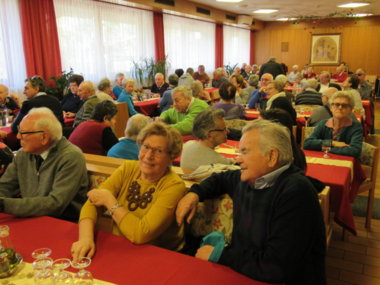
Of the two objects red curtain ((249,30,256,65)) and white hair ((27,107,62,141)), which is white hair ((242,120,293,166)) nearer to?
white hair ((27,107,62,141))

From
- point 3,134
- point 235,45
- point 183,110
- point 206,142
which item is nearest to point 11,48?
point 3,134

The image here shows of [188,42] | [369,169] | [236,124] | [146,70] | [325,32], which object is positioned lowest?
[369,169]

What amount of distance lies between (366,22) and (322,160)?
1488cm

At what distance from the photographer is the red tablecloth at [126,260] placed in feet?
4.23

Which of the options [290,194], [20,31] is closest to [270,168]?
[290,194]

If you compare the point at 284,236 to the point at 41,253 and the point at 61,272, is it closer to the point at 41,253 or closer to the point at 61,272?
the point at 61,272

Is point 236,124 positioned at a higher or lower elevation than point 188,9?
lower

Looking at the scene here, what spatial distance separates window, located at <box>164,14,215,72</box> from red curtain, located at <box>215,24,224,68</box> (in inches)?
6.7

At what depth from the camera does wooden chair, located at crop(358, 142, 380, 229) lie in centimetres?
322

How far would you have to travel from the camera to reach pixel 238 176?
5.94ft

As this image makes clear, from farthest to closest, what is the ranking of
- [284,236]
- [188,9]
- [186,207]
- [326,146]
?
1. [188,9]
2. [326,146]
3. [186,207]
4. [284,236]

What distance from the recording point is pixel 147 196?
71.9 inches

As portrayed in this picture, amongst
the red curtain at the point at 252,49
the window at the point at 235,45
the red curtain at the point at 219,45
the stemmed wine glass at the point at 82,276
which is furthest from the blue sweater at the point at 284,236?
the red curtain at the point at 252,49

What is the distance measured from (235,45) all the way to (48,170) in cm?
1449
